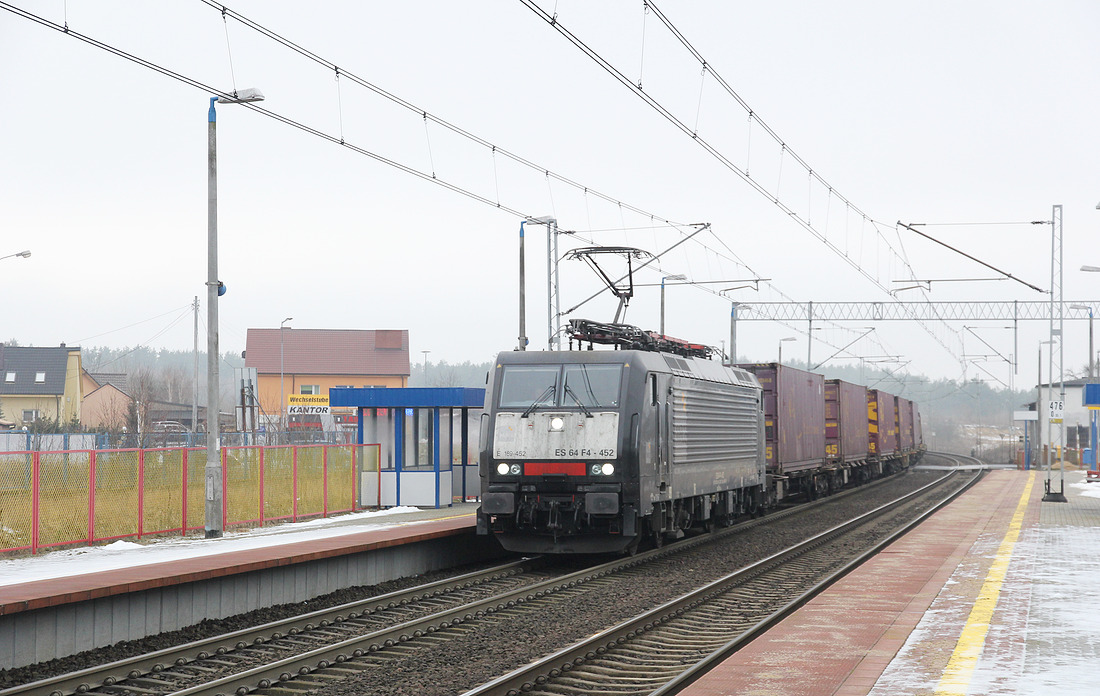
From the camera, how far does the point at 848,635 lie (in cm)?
972

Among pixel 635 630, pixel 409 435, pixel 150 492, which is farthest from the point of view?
pixel 409 435

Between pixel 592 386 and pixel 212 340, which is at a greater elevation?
pixel 212 340

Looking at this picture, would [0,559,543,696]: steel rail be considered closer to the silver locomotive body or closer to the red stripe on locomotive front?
the silver locomotive body

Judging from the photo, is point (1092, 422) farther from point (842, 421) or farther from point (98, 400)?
point (98, 400)

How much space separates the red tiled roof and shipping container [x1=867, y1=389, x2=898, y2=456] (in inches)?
2035

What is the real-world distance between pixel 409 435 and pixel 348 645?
A: 15.7m

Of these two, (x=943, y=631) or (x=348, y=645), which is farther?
(x=348, y=645)

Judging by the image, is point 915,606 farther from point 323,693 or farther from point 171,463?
point 171,463

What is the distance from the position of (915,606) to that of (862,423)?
1138 inches

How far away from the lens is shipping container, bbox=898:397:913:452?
170 feet

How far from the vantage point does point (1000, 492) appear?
3306 centimetres

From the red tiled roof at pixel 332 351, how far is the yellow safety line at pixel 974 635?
78.4 meters

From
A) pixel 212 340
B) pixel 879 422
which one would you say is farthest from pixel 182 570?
pixel 879 422


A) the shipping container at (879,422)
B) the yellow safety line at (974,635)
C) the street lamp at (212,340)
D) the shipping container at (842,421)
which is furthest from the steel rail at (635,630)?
the shipping container at (879,422)
